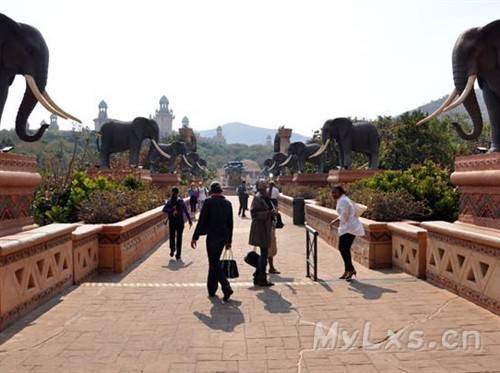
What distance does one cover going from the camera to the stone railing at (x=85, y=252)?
808 cm

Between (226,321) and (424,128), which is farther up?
(424,128)

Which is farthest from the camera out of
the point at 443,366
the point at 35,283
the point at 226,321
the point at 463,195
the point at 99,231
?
the point at 99,231

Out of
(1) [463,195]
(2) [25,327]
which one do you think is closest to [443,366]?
(1) [463,195]

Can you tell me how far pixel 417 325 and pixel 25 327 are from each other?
4.30m

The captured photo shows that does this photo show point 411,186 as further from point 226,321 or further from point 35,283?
point 35,283

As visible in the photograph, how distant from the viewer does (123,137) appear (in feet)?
68.9

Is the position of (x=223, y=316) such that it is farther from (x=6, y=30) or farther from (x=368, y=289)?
(x=6, y=30)

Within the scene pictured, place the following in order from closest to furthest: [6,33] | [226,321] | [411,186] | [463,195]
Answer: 1. [226,321]
2. [463,195]
3. [6,33]
4. [411,186]

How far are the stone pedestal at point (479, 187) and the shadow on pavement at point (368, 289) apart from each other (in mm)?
1585

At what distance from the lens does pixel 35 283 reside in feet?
21.3

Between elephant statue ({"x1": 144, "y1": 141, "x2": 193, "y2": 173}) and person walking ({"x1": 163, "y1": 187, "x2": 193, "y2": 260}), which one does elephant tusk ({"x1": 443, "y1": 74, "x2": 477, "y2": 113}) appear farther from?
elephant statue ({"x1": 144, "y1": 141, "x2": 193, "y2": 173})

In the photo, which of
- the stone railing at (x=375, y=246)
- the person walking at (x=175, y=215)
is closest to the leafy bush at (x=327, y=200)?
the stone railing at (x=375, y=246)

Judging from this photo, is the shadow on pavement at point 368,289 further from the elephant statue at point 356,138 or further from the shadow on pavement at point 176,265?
the elephant statue at point 356,138

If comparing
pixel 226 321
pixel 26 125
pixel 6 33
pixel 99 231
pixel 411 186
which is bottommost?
pixel 226 321
